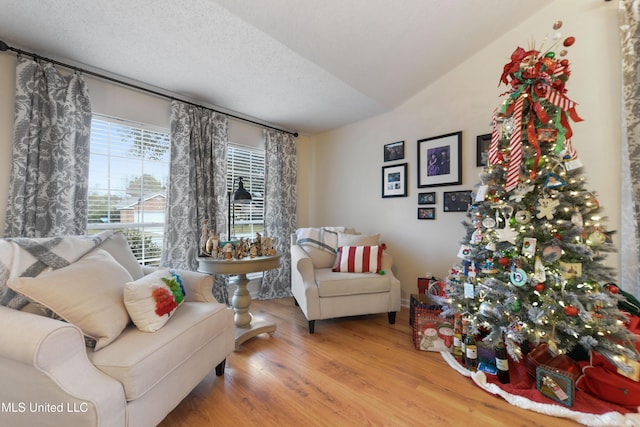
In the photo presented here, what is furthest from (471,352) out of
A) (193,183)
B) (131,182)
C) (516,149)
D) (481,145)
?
(131,182)

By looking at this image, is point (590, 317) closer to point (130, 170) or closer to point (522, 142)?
point (522, 142)

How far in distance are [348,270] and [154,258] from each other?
1.92 metres

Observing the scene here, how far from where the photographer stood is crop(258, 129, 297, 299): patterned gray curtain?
10.9 ft

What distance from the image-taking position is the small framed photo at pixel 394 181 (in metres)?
2.96

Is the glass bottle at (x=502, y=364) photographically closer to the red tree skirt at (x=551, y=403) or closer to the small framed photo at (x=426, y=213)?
the red tree skirt at (x=551, y=403)

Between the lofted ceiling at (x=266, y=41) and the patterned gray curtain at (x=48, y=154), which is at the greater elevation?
the lofted ceiling at (x=266, y=41)

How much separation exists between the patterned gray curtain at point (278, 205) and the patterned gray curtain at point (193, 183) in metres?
0.64

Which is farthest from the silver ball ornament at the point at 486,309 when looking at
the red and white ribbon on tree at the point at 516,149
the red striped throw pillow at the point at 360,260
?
Result: the red striped throw pillow at the point at 360,260

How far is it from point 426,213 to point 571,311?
1.50 meters

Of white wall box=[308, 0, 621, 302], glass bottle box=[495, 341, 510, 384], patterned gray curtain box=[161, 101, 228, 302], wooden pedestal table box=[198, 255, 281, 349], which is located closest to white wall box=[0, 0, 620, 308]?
white wall box=[308, 0, 621, 302]

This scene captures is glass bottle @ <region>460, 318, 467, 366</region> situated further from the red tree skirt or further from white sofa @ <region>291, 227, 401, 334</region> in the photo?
white sofa @ <region>291, 227, 401, 334</region>

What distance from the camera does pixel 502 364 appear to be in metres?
1.56

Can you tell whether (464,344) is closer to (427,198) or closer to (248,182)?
(427,198)

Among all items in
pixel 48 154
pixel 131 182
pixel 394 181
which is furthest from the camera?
pixel 394 181
